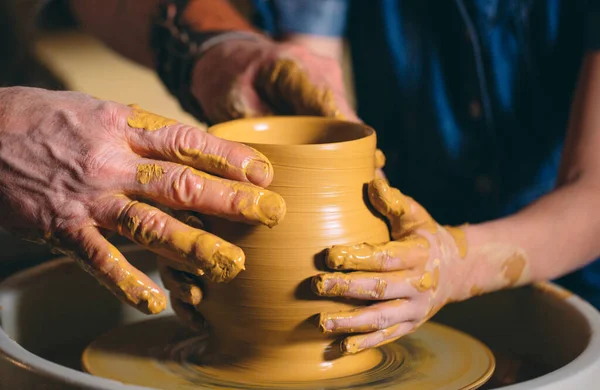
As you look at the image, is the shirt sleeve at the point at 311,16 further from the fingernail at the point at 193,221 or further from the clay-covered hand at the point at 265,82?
the fingernail at the point at 193,221

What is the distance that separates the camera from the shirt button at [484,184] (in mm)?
1565

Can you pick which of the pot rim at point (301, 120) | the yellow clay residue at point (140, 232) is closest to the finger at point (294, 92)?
the pot rim at point (301, 120)

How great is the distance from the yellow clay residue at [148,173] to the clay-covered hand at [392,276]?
0.73 feet

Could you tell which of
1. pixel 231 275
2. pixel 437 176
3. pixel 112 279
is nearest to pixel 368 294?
pixel 231 275

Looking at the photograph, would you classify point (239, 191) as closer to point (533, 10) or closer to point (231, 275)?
point (231, 275)

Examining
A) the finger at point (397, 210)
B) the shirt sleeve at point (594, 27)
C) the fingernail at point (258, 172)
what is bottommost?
the finger at point (397, 210)

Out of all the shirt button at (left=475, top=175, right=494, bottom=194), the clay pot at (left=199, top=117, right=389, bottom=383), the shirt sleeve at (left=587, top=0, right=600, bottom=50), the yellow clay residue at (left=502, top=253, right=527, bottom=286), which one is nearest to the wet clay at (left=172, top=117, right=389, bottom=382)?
the clay pot at (left=199, top=117, right=389, bottom=383)

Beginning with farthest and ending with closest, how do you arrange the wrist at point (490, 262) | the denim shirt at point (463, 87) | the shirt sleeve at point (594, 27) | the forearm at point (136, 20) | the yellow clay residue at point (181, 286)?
1. the forearm at point (136, 20)
2. the denim shirt at point (463, 87)
3. the shirt sleeve at point (594, 27)
4. the wrist at point (490, 262)
5. the yellow clay residue at point (181, 286)

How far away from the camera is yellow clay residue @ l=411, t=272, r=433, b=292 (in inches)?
38.6

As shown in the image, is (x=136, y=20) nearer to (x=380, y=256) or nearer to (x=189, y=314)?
(x=189, y=314)

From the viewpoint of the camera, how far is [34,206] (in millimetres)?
935

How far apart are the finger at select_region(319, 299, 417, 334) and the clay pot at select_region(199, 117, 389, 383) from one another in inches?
0.7

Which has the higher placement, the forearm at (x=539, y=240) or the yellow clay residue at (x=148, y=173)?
the yellow clay residue at (x=148, y=173)

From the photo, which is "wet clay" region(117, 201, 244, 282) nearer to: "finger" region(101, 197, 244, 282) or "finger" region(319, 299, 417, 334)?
"finger" region(101, 197, 244, 282)
